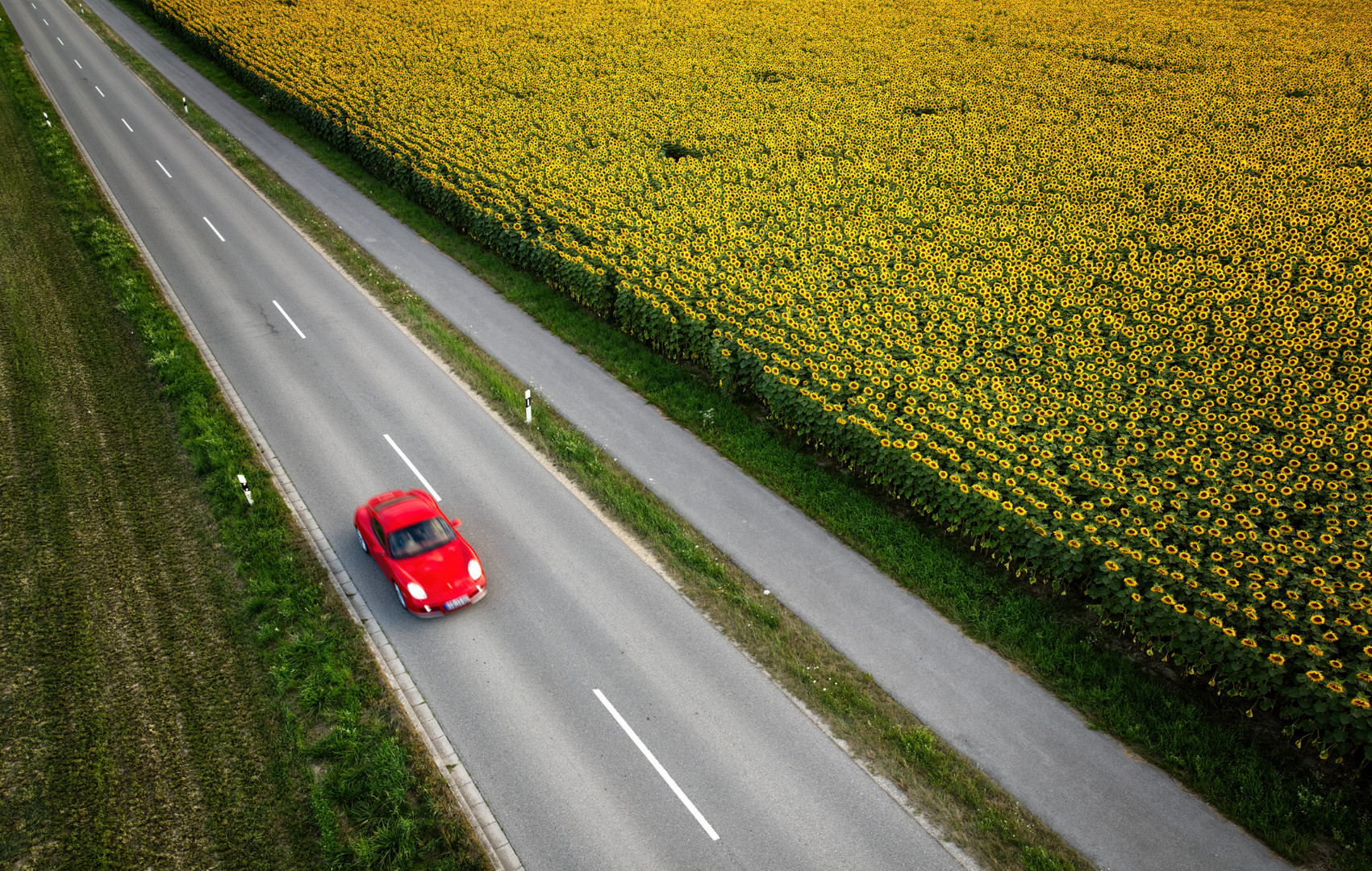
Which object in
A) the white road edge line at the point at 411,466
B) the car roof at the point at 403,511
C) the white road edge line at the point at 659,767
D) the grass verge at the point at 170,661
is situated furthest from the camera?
the white road edge line at the point at 411,466

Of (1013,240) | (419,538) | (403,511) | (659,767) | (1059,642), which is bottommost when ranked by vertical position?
(659,767)

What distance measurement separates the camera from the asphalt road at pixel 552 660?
30.6 ft

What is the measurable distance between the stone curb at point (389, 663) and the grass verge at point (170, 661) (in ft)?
0.60

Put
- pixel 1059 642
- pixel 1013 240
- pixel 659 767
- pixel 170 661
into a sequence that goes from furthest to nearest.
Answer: pixel 1013 240, pixel 1059 642, pixel 170 661, pixel 659 767

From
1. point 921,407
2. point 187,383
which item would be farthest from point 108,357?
point 921,407

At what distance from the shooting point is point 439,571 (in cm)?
1196

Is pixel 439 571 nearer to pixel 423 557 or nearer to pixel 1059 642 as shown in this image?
pixel 423 557

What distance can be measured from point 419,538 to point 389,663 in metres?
2.03

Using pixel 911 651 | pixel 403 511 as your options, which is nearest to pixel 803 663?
pixel 911 651

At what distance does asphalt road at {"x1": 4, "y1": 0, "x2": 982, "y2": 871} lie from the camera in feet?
30.6

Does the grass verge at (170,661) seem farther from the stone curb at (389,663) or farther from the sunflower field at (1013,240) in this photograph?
the sunflower field at (1013,240)

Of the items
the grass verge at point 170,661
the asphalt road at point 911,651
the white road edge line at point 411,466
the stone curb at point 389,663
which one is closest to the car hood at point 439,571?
the stone curb at point 389,663

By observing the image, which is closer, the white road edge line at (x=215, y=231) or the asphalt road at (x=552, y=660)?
the asphalt road at (x=552, y=660)

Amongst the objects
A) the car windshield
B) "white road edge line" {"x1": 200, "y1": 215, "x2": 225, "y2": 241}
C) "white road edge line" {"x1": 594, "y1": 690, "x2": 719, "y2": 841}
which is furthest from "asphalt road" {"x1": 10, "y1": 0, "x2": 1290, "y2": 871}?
"white road edge line" {"x1": 200, "y1": 215, "x2": 225, "y2": 241}
